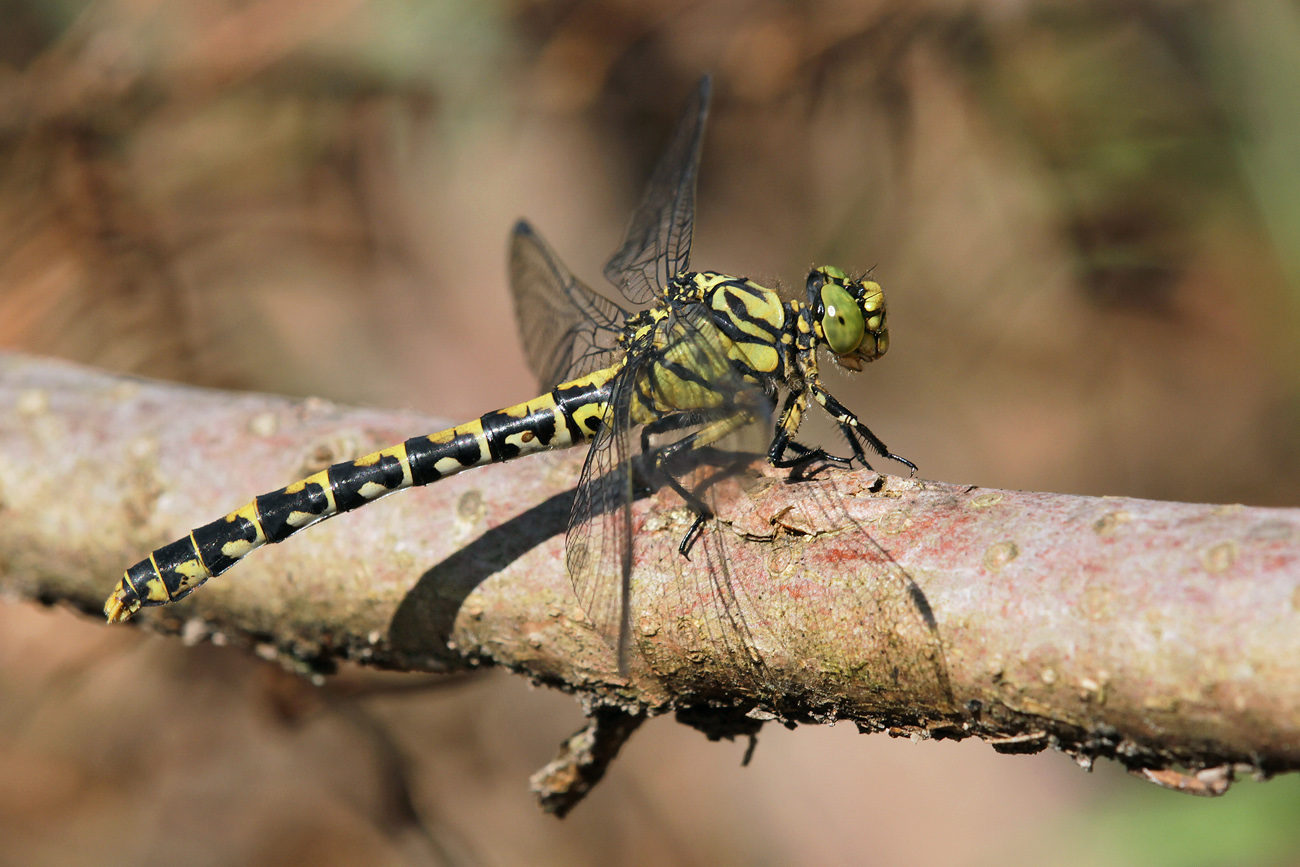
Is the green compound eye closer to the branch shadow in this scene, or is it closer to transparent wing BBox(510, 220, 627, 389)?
transparent wing BBox(510, 220, 627, 389)

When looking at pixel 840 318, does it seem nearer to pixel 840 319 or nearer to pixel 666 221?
pixel 840 319

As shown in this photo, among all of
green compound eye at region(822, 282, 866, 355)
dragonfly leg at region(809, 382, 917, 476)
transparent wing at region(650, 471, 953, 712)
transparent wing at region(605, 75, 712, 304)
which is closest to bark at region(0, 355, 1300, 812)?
transparent wing at region(650, 471, 953, 712)

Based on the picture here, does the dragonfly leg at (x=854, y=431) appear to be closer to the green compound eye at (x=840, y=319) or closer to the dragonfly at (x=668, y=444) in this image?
the dragonfly at (x=668, y=444)

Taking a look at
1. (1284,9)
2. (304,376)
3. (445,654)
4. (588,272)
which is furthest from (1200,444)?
(304,376)

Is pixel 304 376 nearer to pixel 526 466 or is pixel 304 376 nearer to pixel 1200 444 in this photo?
pixel 526 466

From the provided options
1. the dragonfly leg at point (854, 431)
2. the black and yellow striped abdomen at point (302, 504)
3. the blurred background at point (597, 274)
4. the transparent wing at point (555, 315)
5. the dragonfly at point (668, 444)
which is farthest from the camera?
the blurred background at point (597, 274)

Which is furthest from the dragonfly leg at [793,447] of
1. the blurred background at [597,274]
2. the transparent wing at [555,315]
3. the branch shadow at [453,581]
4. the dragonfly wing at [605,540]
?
the blurred background at [597,274]
